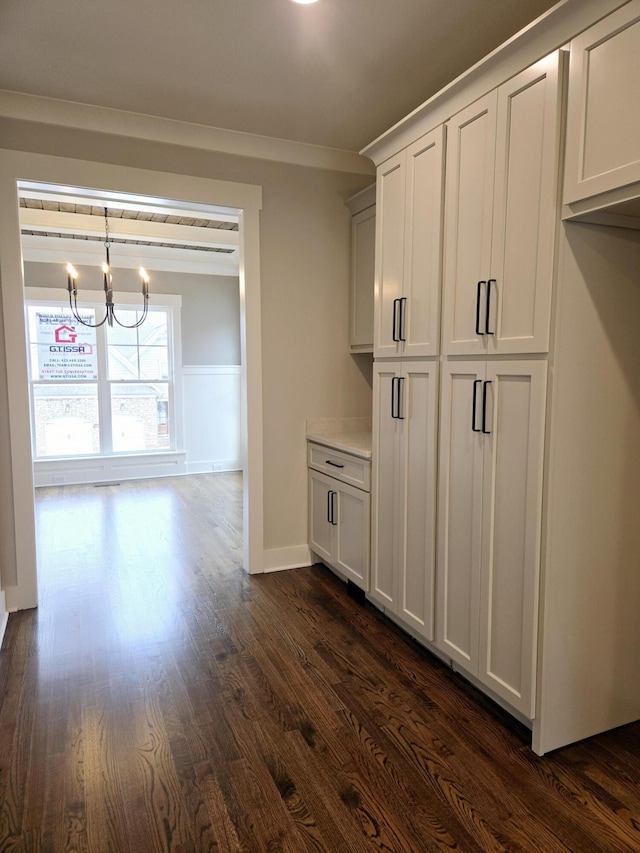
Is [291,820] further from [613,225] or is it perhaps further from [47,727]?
[613,225]

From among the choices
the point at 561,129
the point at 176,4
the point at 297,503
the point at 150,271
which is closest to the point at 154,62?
the point at 176,4

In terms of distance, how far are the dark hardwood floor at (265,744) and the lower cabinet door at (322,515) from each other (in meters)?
0.33

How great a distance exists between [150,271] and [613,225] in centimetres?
570

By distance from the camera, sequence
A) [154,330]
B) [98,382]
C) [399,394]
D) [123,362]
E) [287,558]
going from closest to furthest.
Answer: [399,394] → [287,558] → [98,382] → [123,362] → [154,330]

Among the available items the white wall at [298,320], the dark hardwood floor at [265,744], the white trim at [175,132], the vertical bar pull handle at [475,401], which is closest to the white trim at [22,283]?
the white wall at [298,320]

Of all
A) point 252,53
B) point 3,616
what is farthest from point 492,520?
point 3,616

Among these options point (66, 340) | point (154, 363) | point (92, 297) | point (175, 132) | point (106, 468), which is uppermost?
point (175, 132)

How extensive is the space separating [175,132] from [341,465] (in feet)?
6.93

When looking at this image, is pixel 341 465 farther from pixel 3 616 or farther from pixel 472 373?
pixel 3 616

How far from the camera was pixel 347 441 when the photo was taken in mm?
3197

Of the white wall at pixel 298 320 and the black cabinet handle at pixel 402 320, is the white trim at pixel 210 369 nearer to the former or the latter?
the white wall at pixel 298 320

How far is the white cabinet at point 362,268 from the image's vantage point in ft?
10.8

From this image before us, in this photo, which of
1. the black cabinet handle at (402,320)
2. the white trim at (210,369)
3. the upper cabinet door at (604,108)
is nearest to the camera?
the upper cabinet door at (604,108)

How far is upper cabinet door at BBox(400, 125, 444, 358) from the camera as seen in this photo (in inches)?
87.1
